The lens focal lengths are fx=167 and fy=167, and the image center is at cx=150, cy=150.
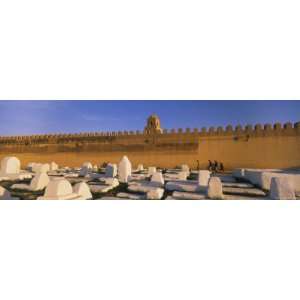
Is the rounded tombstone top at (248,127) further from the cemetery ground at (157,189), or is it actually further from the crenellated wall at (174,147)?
the cemetery ground at (157,189)

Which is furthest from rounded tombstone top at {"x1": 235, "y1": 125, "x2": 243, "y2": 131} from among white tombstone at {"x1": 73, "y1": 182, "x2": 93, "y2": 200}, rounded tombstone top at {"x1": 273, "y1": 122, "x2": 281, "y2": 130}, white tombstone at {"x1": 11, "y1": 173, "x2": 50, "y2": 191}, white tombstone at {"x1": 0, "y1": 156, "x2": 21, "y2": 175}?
white tombstone at {"x1": 0, "y1": 156, "x2": 21, "y2": 175}

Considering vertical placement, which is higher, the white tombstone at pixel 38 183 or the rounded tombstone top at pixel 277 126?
the rounded tombstone top at pixel 277 126

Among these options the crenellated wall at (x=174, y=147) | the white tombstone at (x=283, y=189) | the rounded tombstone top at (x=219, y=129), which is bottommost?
the white tombstone at (x=283, y=189)

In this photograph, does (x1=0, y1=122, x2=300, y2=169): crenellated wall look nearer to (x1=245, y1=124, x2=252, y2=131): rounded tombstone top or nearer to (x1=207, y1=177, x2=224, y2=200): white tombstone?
(x1=245, y1=124, x2=252, y2=131): rounded tombstone top

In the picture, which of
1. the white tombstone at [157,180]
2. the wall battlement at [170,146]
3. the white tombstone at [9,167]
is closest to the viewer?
the white tombstone at [157,180]

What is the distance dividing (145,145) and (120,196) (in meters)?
4.32

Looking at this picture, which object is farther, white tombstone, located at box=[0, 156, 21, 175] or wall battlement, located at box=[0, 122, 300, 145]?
wall battlement, located at box=[0, 122, 300, 145]

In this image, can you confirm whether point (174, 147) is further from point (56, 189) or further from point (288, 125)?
point (56, 189)

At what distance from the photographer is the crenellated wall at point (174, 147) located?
19.7 feet

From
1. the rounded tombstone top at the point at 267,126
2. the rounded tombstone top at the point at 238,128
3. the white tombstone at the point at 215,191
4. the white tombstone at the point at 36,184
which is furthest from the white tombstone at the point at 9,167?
the rounded tombstone top at the point at 267,126

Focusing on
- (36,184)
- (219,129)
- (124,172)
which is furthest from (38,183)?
(219,129)

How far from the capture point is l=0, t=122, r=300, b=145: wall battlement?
6148 millimetres

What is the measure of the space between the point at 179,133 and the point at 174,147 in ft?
2.04
